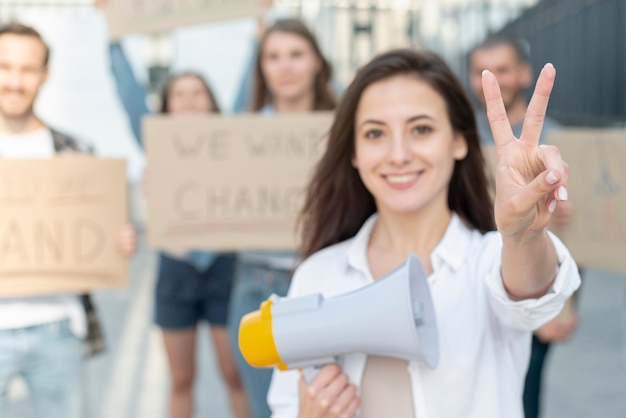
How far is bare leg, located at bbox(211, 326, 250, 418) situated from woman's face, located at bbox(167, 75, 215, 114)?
868 mm

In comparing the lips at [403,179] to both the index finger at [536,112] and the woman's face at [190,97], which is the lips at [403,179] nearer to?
the index finger at [536,112]

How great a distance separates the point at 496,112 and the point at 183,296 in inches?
85.2

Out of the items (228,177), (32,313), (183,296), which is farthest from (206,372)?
(32,313)

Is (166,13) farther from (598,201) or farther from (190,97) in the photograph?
(598,201)

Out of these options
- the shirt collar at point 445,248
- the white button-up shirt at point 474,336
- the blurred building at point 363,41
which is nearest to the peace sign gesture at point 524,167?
the white button-up shirt at point 474,336

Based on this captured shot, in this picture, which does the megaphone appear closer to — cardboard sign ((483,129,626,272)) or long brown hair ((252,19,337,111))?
cardboard sign ((483,129,626,272))

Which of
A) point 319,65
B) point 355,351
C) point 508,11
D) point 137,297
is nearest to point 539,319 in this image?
point 355,351

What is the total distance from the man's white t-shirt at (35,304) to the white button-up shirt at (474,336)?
1.01 meters

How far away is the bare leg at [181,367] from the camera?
3500 mm

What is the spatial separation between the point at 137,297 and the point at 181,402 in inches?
147

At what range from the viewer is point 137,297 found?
7301 millimetres

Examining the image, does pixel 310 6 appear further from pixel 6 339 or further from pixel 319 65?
pixel 6 339

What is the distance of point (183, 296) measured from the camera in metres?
3.44

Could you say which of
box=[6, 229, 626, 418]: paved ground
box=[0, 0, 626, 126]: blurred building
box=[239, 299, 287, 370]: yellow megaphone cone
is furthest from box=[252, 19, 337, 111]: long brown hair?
box=[0, 0, 626, 126]: blurred building
